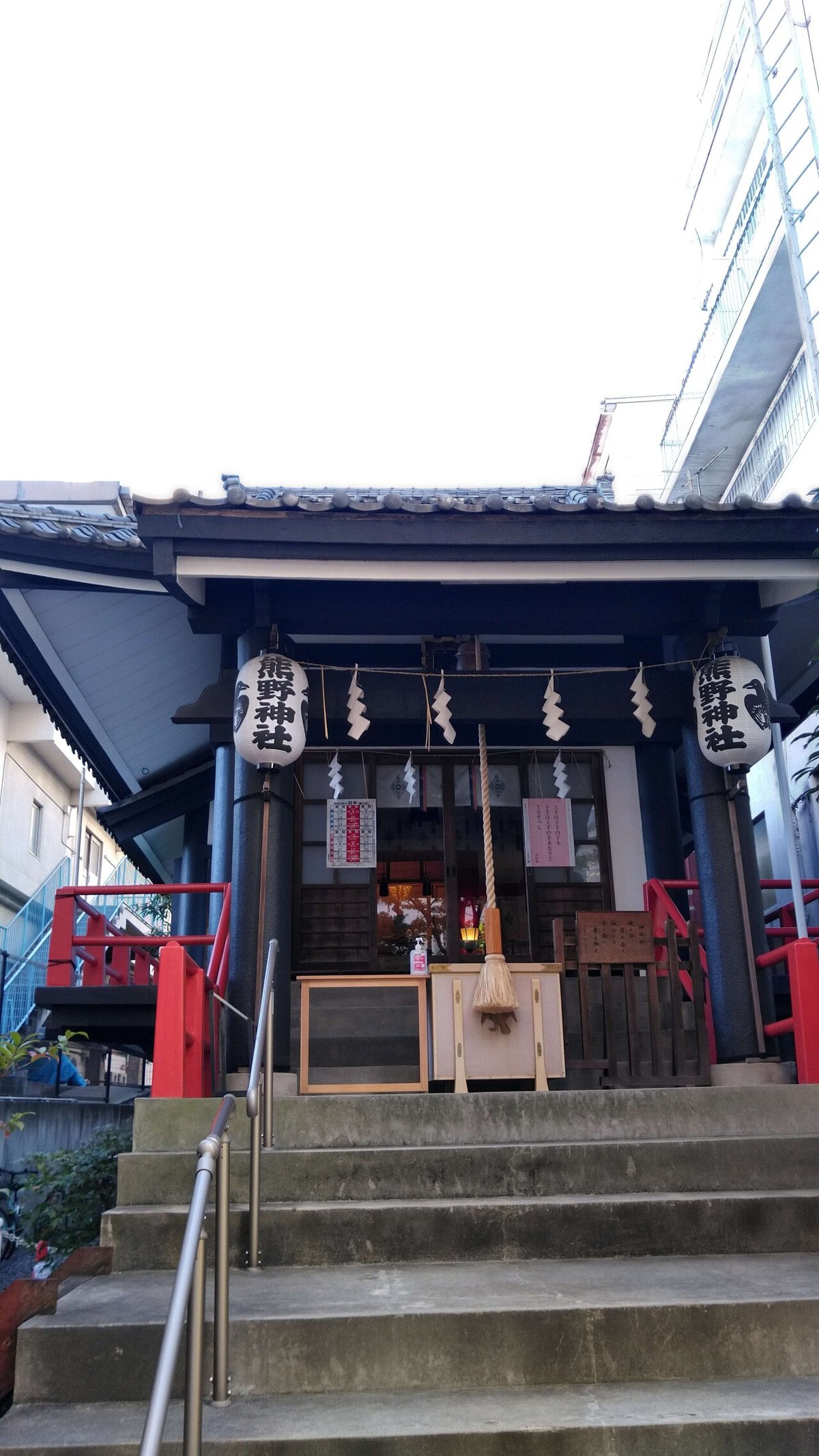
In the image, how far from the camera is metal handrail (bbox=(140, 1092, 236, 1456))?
7.45ft

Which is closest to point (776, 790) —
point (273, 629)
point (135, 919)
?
point (273, 629)

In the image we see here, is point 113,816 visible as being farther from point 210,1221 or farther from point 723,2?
point 723,2

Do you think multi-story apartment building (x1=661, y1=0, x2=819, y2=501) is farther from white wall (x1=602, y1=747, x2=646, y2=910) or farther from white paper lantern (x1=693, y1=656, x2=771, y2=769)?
white paper lantern (x1=693, y1=656, x2=771, y2=769)

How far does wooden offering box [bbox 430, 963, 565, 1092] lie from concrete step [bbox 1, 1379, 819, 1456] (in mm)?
3323

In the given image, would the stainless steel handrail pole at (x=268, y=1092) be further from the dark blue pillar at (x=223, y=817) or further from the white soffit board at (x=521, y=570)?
the dark blue pillar at (x=223, y=817)

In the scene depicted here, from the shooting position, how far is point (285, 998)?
7461 millimetres

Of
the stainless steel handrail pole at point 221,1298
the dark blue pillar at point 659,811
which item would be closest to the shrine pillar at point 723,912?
the dark blue pillar at point 659,811

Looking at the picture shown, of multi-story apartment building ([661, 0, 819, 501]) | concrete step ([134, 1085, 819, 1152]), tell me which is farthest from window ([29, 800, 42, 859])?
concrete step ([134, 1085, 819, 1152])

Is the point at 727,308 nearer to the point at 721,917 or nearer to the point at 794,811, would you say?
the point at 794,811

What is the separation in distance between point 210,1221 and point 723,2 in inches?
838

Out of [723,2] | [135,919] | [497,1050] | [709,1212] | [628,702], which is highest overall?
[723,2]

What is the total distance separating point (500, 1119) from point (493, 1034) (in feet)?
4.57

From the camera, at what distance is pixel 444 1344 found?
146 inches

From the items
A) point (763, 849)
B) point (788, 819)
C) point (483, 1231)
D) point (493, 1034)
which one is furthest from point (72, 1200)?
point (763, 849)
